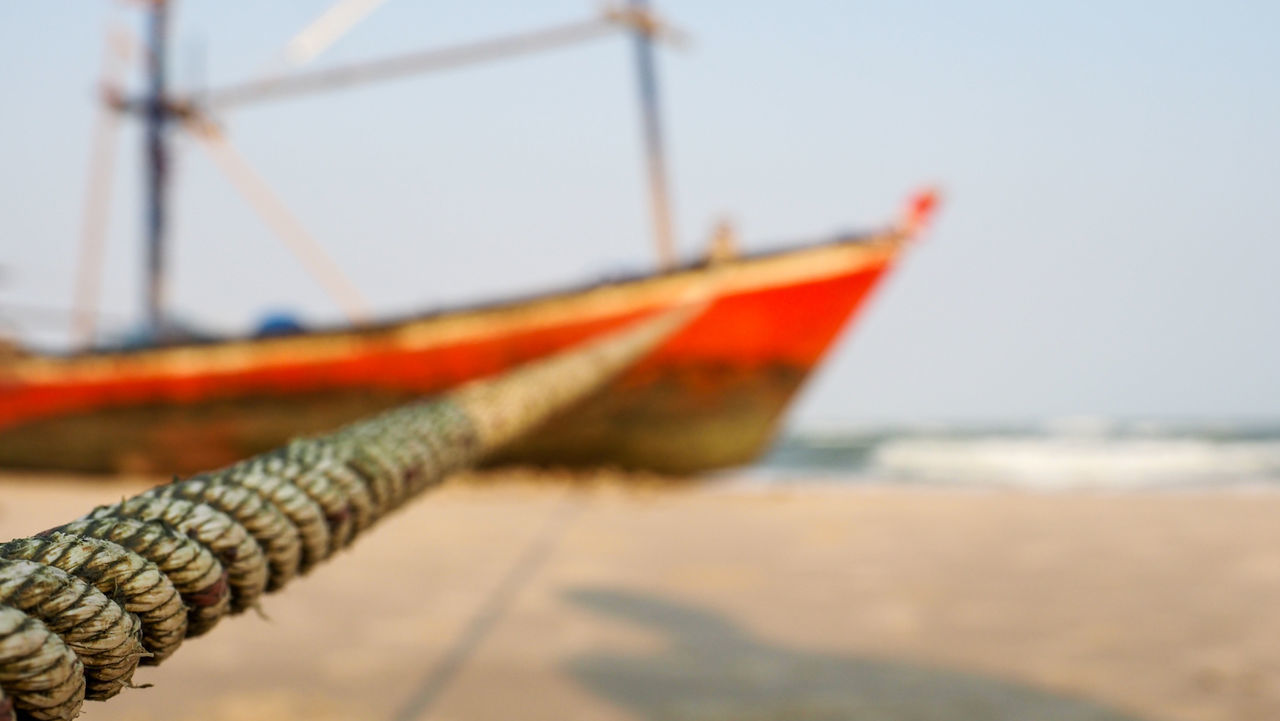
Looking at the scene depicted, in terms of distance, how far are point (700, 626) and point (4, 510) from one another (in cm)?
511

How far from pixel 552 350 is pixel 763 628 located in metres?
4.77

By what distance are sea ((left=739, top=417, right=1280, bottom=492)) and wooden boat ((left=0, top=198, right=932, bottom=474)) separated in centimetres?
214

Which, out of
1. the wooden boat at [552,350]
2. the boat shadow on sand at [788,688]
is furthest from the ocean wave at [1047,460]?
the boat shadow on sand at [788,688]

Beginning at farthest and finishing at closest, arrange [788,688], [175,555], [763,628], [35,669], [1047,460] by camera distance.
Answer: [1047,460]
[763,628]
[788,688]
[175,555]
[35,669]

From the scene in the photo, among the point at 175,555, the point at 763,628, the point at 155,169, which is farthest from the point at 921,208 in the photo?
the point at 155,169

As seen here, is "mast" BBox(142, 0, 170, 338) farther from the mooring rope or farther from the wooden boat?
the mooring rope

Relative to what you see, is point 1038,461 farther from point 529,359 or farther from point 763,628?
point 763,628

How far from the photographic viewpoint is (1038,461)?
18578mm

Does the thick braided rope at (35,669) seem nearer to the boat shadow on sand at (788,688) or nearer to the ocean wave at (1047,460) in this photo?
the boat shadow on sand at (788,688)

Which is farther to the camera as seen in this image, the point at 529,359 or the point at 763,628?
the point at 529,359

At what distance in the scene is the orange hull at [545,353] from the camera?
6910mm

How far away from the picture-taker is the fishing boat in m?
6.89

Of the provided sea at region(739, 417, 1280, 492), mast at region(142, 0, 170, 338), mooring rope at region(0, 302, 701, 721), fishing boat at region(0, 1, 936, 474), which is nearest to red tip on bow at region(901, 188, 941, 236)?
fishing boat at region(0, 1, 936, 474)

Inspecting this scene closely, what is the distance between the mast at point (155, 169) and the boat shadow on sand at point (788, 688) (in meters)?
12.0
